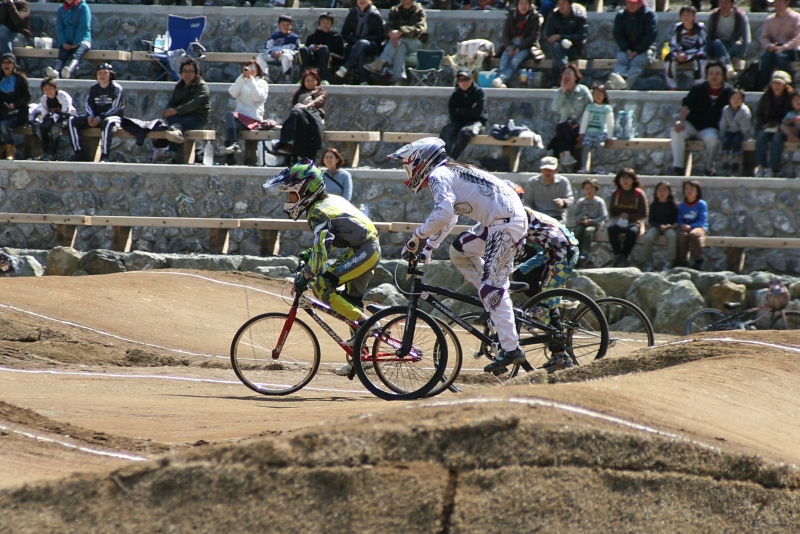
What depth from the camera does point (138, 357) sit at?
10.7 m

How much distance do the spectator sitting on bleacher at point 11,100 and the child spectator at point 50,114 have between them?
23 centimetres

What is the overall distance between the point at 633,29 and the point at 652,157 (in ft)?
7.68

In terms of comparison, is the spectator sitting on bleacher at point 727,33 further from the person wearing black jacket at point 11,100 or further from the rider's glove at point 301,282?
the person wearing black jacket at point 11,100

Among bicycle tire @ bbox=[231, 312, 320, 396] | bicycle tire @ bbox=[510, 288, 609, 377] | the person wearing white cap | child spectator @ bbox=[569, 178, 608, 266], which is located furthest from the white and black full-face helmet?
child spectator @ bbox=[569, 178, 608, 266]

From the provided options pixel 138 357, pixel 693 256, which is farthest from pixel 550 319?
pixel 693 256

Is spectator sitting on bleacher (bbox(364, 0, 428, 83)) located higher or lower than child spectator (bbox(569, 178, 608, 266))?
higher

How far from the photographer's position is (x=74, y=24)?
60.7 ft

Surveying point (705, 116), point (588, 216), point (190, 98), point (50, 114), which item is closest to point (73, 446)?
point (588, 216)

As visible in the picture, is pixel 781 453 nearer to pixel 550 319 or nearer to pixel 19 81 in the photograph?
pixel 550 319

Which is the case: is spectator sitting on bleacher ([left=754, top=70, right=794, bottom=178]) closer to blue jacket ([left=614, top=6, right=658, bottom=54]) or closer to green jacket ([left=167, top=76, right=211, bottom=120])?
blue jacket ([left=614, top=6, right=658, bottom=54])

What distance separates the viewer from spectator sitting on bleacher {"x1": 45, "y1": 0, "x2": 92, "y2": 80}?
18.5 metres

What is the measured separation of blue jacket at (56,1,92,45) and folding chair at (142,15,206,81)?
1112mm

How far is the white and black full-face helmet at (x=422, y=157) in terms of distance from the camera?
8156 mm

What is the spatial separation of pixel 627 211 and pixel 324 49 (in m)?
6.50
